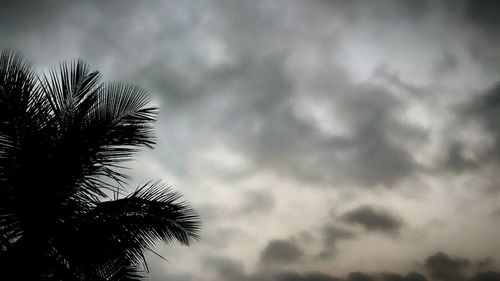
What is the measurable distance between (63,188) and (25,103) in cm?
139

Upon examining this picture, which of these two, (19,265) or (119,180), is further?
(119,180)

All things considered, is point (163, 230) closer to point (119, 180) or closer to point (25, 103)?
point (119, 180)

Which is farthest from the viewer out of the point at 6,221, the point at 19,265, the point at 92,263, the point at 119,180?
the point at 119,180

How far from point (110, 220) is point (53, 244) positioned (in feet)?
2.69

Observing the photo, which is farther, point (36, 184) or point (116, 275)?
point (116, 275)

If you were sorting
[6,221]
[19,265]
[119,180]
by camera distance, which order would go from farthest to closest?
[119,180]
[6,221]
[19,265]

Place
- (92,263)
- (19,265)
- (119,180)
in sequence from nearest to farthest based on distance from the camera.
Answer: (19,265)
(92,263)
(119,180)

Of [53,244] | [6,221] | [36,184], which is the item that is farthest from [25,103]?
[53,244]

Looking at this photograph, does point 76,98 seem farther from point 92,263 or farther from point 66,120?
point 92,263

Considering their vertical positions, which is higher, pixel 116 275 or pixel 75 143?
pixel 75 143

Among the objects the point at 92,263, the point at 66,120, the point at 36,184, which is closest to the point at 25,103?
the point at 66,120

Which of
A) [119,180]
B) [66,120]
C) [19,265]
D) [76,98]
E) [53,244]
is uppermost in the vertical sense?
[76,98]

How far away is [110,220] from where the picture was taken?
19.1 feet

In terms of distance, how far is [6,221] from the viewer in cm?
525
